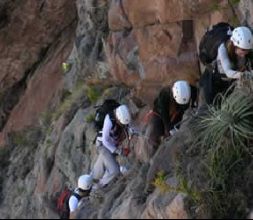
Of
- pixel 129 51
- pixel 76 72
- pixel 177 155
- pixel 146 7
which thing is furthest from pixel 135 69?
pixel 177 155

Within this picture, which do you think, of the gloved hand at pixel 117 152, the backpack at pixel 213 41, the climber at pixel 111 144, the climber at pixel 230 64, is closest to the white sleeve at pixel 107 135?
the climber at pixel 111 144

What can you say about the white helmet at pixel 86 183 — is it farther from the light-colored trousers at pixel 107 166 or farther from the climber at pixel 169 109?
the climber at pixel 169 109

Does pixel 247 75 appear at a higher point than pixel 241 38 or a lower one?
lower

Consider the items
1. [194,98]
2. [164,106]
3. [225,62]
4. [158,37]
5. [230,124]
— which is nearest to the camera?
[230,124]

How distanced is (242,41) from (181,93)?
1.46 m

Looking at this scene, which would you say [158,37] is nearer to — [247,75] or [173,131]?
[173,131]

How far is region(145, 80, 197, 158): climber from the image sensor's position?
1055 centimetres

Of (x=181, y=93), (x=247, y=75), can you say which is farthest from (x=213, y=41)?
(x=181, y=93)

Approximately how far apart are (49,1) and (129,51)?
6.83m

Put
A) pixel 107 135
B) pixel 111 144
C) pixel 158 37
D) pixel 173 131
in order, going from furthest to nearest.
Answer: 1. pixel 158 37
2. pixel 111 144
3. pixel 107 135
4. pixel 173 131

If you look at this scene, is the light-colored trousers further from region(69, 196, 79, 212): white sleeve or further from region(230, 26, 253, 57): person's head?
region(230, 26, 253, 57): person's head

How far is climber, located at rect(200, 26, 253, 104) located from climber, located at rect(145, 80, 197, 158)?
0.43 m

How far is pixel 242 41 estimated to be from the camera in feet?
30.9

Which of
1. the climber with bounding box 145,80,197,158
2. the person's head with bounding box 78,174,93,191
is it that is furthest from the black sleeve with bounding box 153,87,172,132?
the person's head with bounding box 78,174,93,191
